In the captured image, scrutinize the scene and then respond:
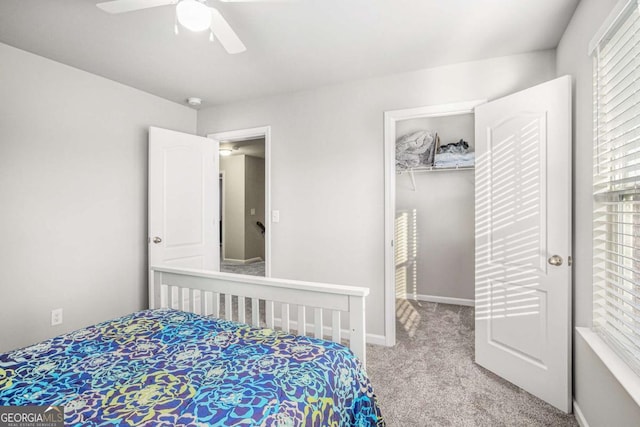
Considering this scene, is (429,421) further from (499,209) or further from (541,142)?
(541,142)

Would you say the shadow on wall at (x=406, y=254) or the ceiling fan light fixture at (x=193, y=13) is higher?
the ceiling fan light fixture at (x=193, y=13)

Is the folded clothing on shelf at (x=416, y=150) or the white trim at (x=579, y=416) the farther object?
the folded clothing on shelf at (x=416, y=150)

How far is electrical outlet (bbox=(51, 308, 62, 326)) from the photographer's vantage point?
8.60 feet

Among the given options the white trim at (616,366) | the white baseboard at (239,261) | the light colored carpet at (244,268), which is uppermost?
the white trim at (616,366)

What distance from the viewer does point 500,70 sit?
8.41 ft

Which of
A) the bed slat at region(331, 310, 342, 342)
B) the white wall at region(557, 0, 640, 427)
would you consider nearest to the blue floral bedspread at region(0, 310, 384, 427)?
the bed slat at region(331, 310, 342, 342)

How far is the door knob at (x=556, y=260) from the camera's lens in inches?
77.9

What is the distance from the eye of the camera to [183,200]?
3.45 meters

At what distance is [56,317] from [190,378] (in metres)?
2.24

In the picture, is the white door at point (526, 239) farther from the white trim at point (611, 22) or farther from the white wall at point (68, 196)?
the white wall at point (68, 196)

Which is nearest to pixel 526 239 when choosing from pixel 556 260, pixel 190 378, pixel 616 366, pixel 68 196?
pixel 556 260

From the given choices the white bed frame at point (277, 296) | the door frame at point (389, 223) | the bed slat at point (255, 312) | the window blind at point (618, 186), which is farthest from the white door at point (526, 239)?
the bed slat at point (255, 312)

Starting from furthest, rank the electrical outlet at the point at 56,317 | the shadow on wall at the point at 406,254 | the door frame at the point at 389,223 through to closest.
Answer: the shadow on wall at the point at 406,254
the door frame at the point at 389,223
the electrical outlet at the point at 56,317

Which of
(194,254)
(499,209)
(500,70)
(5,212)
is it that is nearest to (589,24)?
(500,70)
